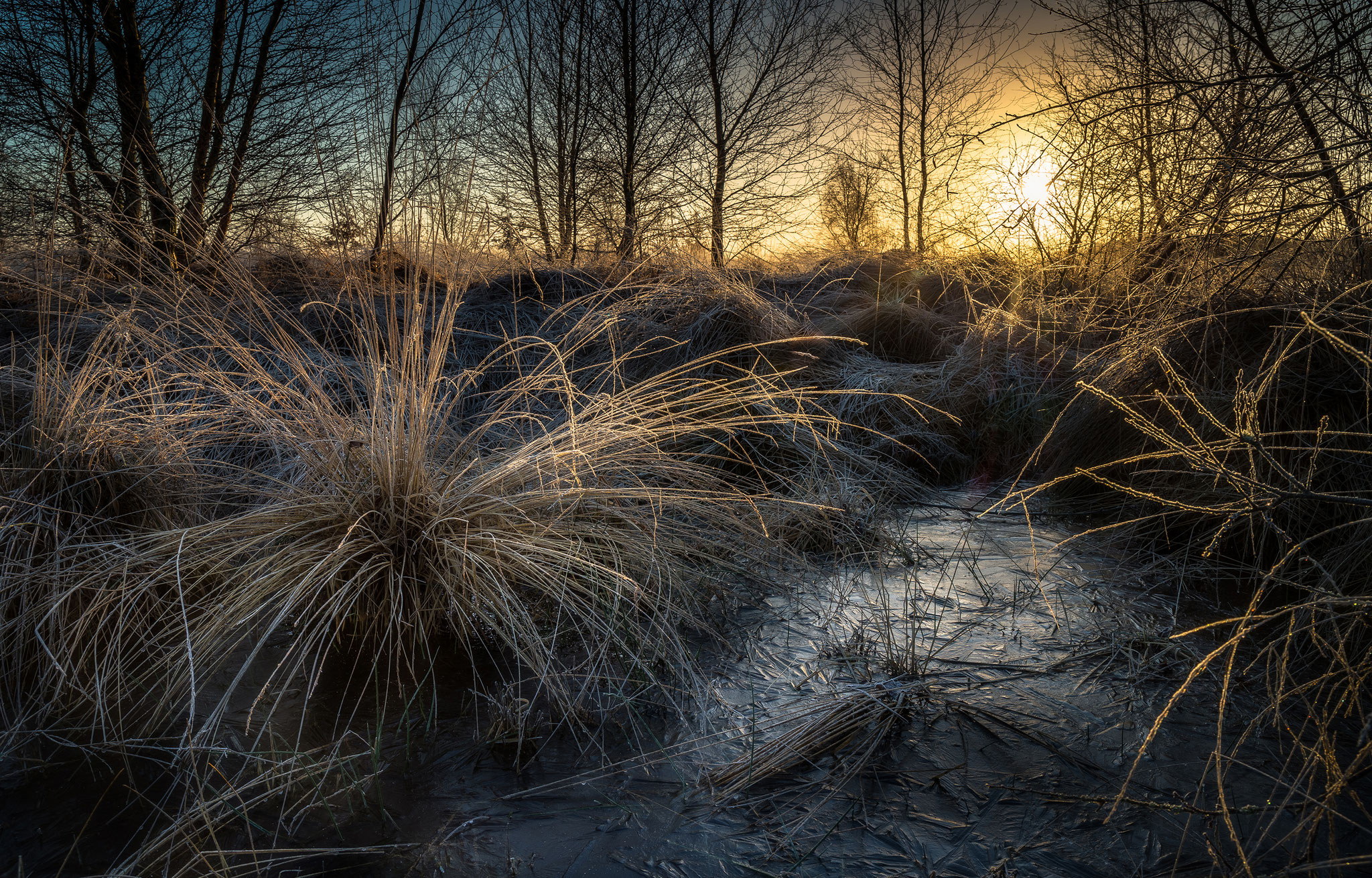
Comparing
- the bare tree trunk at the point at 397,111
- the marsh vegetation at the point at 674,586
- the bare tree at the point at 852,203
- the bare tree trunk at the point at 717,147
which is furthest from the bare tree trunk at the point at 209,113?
the bare tree at the point at 852,203

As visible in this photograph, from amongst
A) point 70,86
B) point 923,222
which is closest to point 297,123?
point 70,86

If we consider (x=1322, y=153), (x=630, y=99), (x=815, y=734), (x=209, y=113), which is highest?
(x=630, y=99)

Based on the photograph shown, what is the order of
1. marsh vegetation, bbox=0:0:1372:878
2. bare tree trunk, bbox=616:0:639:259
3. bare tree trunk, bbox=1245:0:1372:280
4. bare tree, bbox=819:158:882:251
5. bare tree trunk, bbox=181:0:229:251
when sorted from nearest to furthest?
marsh vegetation, bbox=0:0:1372:878 → bare tree trunk, bbox=1245:0:1372:280 → bare tree trunk, bbox=181:0:229:251 → bare tree trunk, bbox=616:0:639:259 → bare tree, bbox=819:158:882:251

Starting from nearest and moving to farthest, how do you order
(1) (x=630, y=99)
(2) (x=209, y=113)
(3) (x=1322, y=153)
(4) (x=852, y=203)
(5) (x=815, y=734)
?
(5) (x=815, y=734) < (3) (x=1322, y=153) < (2) (x=209, y=113) < (1) (x=630, y=99) < (4) (x=852, y=203)

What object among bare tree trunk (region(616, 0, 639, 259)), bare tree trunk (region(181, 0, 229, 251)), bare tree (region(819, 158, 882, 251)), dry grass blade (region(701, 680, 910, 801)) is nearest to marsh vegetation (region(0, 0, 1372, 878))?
dry grass blade (region(701, 680, 910, 801))

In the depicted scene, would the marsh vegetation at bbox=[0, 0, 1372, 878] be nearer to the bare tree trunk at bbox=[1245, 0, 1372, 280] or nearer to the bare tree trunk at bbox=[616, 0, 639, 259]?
the bare tree trunk at bbox=[1245, 0, 1372, 280]

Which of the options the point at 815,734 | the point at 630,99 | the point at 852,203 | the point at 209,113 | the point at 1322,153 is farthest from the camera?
the point at 852,203

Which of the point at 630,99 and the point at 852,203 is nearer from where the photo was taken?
the point at 630,99

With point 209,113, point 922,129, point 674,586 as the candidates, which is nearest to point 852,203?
point 922,129

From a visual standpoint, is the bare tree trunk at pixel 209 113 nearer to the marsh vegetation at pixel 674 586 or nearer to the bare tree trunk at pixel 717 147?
the marsh vegetation at pixel 674 586

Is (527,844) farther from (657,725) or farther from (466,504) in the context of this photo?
(466,504)

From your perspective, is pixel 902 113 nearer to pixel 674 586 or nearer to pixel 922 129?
pixel 922 129

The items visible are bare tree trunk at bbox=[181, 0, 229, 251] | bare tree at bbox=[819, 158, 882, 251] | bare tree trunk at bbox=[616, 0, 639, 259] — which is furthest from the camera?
bare tree at bbox=[819, 158, 882, 251]

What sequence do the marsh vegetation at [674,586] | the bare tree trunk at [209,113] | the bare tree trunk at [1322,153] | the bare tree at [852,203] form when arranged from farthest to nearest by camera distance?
the bare tree at [852,203]
the bare tree trunk at [209,113]
the bare tree trunk at [1322,153]
the marsh vegetation at [674,586]
